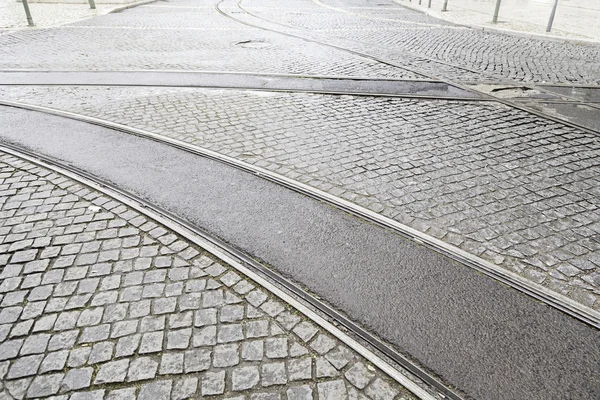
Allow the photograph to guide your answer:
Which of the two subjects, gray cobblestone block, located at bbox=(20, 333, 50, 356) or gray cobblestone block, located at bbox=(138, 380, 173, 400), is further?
gray cobblestone block, located at bbox=(20, 333, 50, 356)

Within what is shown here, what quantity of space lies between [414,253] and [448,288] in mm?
464

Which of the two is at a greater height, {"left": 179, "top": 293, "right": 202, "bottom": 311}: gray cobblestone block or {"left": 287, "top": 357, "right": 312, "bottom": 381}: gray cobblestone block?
{"left": 179, "top": 293, "right": 202, "bottom": 311}: gray cobblestone block

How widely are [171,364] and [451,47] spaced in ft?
37.9

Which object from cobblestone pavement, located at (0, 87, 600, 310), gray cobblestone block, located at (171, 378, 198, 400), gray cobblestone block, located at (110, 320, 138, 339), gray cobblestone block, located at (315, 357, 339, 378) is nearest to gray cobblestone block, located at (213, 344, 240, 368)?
gray cobblestone block, located at (171, 378, 198, 400)

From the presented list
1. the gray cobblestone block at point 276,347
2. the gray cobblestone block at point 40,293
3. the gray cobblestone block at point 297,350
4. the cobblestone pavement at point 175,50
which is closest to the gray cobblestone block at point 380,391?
the gray cobblestone block at point 297,350

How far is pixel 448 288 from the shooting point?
3254 mm

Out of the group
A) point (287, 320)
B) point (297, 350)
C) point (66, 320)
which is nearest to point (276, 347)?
point (297, 350)

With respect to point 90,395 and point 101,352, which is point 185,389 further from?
point 101,352

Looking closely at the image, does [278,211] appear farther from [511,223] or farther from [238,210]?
[511,223]

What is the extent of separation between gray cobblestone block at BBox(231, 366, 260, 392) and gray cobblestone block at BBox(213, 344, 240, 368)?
7 cm

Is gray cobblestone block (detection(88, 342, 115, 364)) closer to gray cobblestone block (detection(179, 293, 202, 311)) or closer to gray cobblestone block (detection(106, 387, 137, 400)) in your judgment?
gray cobblestone block (detection(106, 387, 137, 400))

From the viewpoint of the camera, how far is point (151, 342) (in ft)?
9.09

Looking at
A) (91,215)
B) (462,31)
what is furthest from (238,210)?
(462,31)

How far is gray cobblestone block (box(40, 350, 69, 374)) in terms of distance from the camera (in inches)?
102
